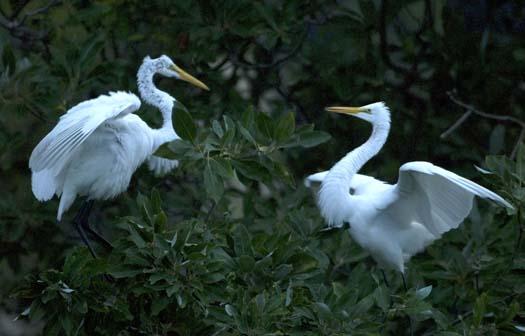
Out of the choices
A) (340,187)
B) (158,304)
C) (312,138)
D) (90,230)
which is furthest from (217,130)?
(90,230)

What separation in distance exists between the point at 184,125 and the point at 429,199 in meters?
1.11

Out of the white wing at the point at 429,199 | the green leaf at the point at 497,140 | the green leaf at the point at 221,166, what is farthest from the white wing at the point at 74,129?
the green leaf at the point at 497,140

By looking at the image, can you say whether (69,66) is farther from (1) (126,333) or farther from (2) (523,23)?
(2) (523,23)

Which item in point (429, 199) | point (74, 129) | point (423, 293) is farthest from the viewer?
point (429, 199)

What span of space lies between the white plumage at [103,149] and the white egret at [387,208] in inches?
28.6

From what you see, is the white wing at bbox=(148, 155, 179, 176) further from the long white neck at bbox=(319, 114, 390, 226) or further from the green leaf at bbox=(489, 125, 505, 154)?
the green leaf at bbox=(489, 125, 505, 154)

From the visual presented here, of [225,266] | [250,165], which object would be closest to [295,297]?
[225,266]

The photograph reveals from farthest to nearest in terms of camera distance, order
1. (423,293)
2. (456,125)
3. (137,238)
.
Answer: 1. (456,125)
2. (423,293)
3. (137,238)

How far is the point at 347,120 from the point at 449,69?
60 centimetres

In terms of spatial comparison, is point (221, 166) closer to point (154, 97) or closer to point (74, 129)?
point (74, 129)

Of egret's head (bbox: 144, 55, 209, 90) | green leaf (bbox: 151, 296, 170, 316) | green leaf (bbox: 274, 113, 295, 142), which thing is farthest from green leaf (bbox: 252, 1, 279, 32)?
green leaf (bbox: 151, 296, 170, 316)

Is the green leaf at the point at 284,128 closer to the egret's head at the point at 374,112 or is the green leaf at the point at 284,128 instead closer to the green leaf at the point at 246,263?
the green leaf at the point at 246,263

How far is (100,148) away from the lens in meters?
4.20

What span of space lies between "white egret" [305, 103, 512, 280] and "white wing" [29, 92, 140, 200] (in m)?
0.88
